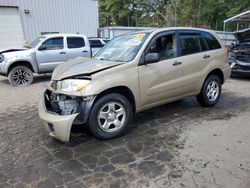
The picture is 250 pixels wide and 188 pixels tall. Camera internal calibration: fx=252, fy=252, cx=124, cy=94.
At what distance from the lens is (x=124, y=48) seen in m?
4.62

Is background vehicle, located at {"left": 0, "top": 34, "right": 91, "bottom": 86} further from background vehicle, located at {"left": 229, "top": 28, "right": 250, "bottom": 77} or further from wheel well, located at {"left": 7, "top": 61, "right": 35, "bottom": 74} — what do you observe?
background vehicle, located at {"left": 229, "top": 28, "right": 250, "bottom": 77}

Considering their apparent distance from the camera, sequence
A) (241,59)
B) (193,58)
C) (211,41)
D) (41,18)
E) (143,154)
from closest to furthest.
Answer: (143,154)
(193,58)
(211,41)
(241,59)
(41,18)

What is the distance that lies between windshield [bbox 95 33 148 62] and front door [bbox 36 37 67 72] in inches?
181

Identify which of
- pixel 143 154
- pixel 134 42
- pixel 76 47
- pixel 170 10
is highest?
pixel 170 10

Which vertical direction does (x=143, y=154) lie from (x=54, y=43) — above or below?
below

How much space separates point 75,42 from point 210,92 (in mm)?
6133

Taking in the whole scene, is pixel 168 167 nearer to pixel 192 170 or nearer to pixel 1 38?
pixel 192 170

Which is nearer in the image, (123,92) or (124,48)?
(123,92)

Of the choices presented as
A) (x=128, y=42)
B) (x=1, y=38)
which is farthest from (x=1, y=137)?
(x=1, y=38)

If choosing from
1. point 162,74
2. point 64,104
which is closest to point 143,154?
point 64,104

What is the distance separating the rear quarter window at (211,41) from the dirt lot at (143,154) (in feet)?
4.66

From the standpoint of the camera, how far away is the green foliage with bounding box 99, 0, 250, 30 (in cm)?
2898

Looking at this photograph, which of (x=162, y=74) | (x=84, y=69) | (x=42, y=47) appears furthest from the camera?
(x=42, y=47)

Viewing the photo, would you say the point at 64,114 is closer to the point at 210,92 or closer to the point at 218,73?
the point at 210,92
